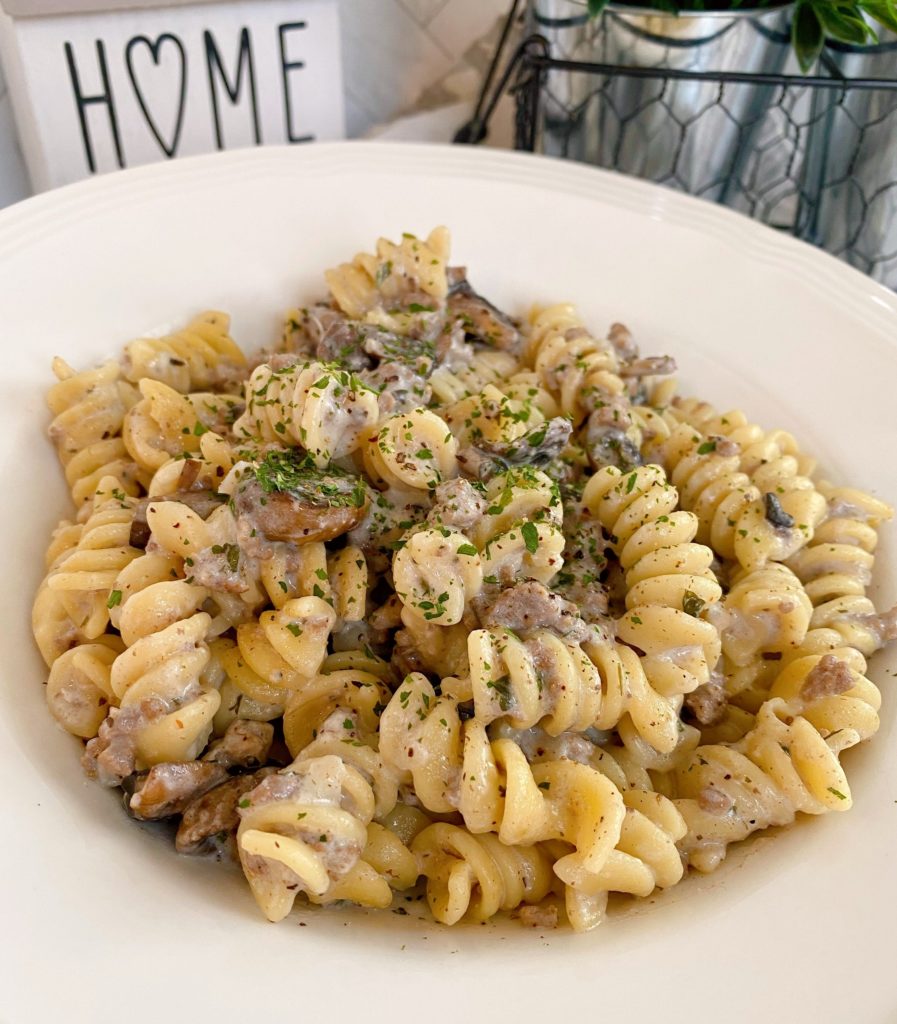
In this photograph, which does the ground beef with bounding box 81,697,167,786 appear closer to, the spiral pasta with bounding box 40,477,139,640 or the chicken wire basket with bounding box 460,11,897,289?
the spiral pasta with bounding box 40,477,139,640

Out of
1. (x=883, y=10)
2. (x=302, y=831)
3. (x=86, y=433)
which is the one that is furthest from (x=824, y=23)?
(x=302, y=831)

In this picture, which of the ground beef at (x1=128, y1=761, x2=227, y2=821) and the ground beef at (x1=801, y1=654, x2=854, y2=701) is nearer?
the ground beef at (x1=128, y1=761, x2=227, y2=821)

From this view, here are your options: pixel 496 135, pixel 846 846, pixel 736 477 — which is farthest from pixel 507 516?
pixel 496 135

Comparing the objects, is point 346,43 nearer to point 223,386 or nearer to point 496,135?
point 496,135

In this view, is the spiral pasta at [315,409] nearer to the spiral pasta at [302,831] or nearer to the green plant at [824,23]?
the spiral pasta at [302,831]

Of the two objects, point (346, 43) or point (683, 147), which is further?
point (346, 43)

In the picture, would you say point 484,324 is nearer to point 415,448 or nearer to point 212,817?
point 415,448

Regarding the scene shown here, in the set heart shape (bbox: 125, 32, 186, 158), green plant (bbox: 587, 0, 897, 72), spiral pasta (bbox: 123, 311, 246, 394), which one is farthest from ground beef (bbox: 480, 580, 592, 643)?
heart shape (bbox: 125, 32, 186, 158)
